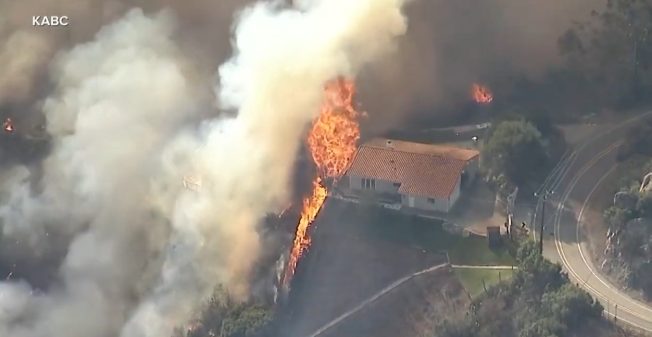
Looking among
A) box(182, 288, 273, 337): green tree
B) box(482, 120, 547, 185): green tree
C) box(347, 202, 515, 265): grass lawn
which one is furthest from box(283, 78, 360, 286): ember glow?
box(482, 120, 547, 185): green tree

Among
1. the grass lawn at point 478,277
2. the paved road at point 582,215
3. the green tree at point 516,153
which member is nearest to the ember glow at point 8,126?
the green tree at point 516,153

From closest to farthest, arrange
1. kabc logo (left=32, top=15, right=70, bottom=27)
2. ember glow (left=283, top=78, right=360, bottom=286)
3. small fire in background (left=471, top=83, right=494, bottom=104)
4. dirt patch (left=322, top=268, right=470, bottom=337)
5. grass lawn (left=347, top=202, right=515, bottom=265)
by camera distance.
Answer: dirt patch (left=322, top=268, right=470, bottom=337) < grass lawn (left=347, top=202, right=515, bottom=265) < ember glow (left=283, top=78, right=360, bottom=286) < small fire in background (left=471, top=83, right=494, bottom=104) < kabc logo (left=32, top=15, right=70, bottom=27)

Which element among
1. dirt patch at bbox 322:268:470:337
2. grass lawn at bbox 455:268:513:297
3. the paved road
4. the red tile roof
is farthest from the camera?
the red tile roof

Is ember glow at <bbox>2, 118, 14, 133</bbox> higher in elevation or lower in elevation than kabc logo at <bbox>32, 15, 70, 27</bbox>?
lower

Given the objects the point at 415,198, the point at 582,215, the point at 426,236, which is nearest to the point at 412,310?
the point at 426,236

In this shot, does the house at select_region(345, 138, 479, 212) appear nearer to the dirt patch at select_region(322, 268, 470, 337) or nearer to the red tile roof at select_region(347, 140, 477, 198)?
the red tile roof at select_region(347, 140, 477, 198)

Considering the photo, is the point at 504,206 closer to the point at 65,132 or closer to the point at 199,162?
the point at 199,162
